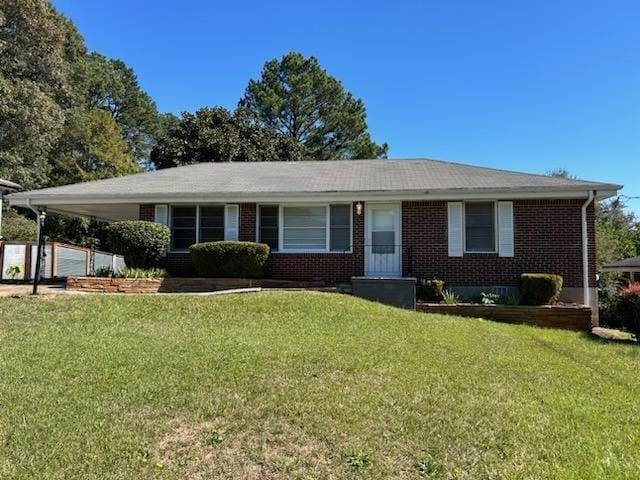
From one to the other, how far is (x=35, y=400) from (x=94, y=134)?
33.2 metres

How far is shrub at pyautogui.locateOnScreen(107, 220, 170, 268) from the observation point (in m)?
13.7

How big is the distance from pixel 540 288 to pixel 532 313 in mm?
701

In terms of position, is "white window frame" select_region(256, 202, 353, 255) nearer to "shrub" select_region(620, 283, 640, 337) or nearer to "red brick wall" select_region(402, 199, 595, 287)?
"red brick wall" select_region(402, 199, 595, 287)

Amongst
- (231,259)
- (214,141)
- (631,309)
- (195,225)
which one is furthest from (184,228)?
(214,141)

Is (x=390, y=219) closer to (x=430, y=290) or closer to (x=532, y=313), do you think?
(x=430, y=290)

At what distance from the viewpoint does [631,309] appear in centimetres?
1087

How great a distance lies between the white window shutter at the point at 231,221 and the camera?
1504 centimetres

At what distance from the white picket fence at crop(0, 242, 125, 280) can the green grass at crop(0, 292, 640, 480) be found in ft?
30.2

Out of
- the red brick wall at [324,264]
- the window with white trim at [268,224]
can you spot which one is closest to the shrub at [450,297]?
the red brick wall at [324,264]

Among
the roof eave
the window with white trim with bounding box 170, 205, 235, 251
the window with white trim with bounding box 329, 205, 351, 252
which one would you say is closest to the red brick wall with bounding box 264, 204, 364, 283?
the window with white trim with bounding box 329, 205, 351, 252

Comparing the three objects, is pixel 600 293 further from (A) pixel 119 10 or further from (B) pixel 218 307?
(A) pixel 119 10

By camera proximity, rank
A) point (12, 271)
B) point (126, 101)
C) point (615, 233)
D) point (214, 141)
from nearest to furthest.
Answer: point (12, 271), point (214, 141), point (615, 233), point (126, 101)

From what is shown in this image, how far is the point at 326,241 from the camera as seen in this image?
14.8 meters

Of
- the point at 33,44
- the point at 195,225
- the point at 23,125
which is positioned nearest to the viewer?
the point at 195,225
